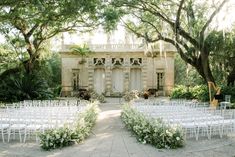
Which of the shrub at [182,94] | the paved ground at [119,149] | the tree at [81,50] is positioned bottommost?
the paved ground at [119,149]

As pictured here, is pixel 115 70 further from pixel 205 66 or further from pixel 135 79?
pixel 205 66

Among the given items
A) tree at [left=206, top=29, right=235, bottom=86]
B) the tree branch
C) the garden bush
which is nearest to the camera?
the tree branch

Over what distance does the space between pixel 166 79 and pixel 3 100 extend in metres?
15.5

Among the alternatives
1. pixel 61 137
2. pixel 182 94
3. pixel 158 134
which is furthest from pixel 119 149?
pixel 182 94

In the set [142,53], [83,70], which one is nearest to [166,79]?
[142,53]

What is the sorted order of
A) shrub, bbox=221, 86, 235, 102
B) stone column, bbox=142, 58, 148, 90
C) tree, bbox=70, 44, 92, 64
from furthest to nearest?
stone column, bbox=142, 58, 148, 90
tree, bbox=70, 44, 92, 64
shrub, bbox=221, 86, 235, 102

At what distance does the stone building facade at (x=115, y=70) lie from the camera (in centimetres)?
3575

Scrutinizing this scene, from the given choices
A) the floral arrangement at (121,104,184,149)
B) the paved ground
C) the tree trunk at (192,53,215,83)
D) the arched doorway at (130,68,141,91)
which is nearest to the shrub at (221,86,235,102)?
the tree trunk at (192,53,215,83)

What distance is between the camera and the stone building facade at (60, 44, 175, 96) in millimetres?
35750

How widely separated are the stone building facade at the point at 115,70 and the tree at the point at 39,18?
539 centimetres

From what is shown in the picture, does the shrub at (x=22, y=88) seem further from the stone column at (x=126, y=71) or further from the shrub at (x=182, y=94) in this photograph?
the stone column at (x=126, y=71)

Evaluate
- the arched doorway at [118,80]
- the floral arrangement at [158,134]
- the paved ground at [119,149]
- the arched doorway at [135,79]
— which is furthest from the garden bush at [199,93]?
the floral arrangement at [158,134]

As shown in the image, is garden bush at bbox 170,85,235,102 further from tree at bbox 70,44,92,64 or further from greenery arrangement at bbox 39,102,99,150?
greenery arrangement at bbox 39,102,99,150

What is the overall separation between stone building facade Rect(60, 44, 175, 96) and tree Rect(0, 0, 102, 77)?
17.7ft
